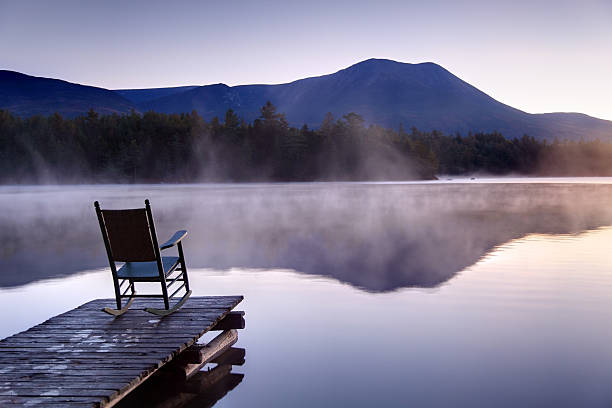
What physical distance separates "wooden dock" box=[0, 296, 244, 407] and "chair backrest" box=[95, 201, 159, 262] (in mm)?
686

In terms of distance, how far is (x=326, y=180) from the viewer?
102 m

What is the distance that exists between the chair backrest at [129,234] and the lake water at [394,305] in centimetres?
160

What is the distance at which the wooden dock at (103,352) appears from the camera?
12.6 ft

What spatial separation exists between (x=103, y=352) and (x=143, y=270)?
1.31m

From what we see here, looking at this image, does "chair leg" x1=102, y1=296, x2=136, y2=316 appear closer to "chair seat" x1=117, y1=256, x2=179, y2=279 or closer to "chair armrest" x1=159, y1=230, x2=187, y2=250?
"chair seat" x1=117, y1=256, x2=179, y2=279

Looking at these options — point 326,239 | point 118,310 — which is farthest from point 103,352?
point 326,239

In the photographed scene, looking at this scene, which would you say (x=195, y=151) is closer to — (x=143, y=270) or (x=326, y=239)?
(x=326, y=239)

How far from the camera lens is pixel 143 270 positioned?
587cm

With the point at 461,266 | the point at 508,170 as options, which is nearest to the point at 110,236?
the point at 461,266

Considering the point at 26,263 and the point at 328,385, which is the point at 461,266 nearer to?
Result: the point at 328,385

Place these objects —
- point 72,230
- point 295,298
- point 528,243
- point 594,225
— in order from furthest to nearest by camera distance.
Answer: point 72,230 → point 594,225 → point 528,243 → point 295,298

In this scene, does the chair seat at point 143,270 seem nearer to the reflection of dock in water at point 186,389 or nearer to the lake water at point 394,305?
the reflection of dock in water at point 186,389

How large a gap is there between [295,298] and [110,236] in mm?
3775

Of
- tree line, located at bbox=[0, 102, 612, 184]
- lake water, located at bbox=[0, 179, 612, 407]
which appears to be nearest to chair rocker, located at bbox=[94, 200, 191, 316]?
lake water, located at bbox=[0, 179, 612, 407]
